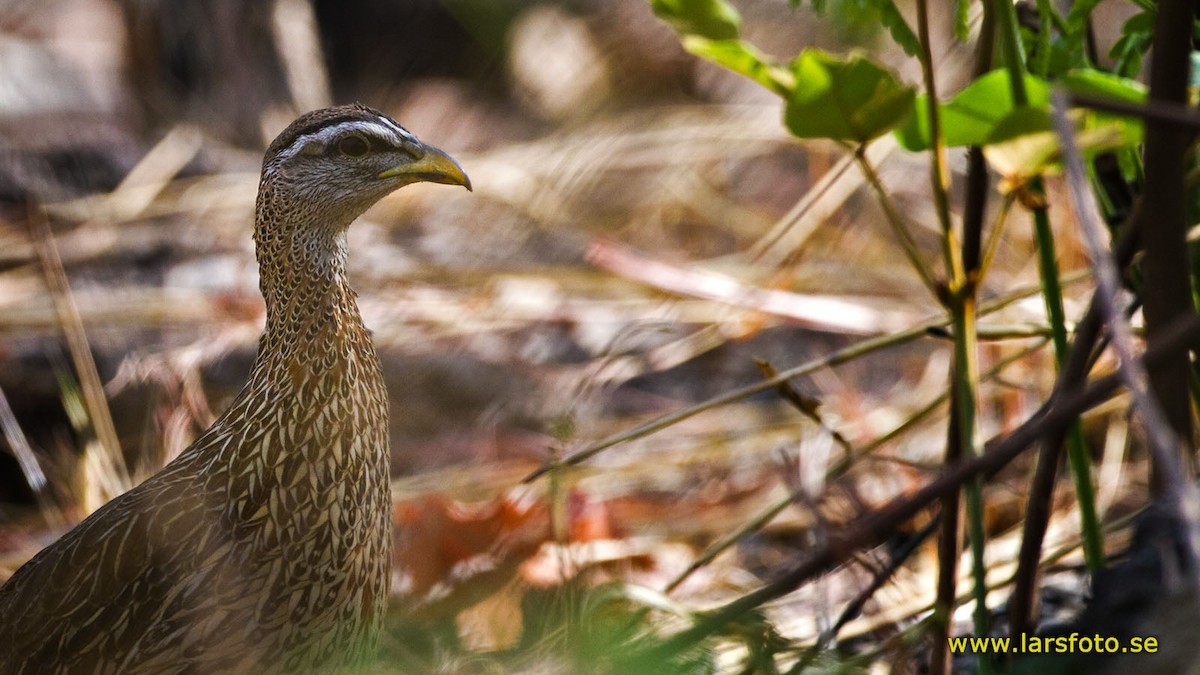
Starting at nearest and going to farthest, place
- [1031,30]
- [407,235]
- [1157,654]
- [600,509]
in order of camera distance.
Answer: [1157,654] < [1031,30] < [600,509] < [407,235]

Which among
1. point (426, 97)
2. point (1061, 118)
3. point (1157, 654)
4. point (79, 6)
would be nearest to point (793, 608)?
point (1157, 654)

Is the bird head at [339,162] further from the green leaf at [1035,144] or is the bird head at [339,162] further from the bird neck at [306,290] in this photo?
the green leaf at [1035,144]

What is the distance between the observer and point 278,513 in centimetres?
216

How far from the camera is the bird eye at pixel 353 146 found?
2398 millimetres

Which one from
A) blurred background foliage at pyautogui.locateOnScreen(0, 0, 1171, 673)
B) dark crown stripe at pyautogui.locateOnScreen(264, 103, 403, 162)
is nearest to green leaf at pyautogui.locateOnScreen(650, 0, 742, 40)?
blurred background foliage at pyautogui.locateOnScreen(0, 0, 1171, 673)

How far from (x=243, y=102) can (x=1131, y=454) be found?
4908mm

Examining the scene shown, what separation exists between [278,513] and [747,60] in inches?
44.4

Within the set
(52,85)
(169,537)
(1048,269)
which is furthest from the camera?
(52,85)

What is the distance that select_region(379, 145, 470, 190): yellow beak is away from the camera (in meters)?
2.35

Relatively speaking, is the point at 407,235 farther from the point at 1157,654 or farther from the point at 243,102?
the point at 1157,654

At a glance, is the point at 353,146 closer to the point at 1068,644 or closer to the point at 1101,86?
the point at 1101,86

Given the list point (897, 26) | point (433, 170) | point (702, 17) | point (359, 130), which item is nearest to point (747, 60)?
point (702, 17)

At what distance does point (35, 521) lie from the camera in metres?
3.72

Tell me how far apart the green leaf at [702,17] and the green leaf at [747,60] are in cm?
2
